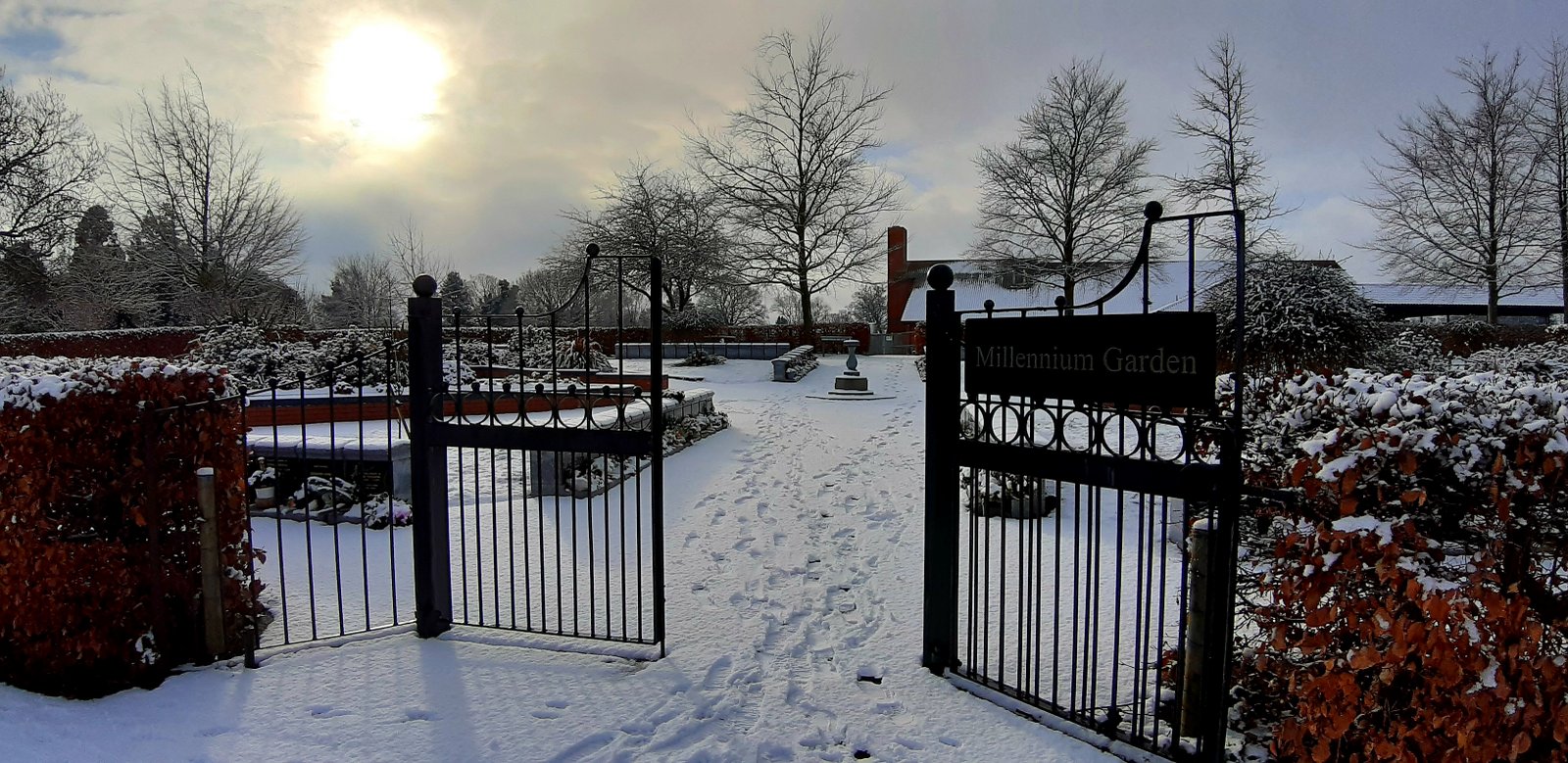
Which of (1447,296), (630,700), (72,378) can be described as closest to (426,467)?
(72,378)

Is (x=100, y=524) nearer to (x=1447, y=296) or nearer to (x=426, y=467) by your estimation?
(x=426, y=467)

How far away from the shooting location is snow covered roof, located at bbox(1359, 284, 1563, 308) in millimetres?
24219

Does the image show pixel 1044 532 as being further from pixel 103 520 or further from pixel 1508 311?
pixel 1508 311

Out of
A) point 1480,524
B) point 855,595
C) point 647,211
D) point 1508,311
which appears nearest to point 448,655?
point 855,595

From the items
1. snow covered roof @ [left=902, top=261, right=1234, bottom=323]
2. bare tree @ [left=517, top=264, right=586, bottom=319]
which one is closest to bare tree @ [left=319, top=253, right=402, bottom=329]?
bare tree @ [left=517, top=264, right=586, bottom=319]

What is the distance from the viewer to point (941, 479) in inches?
142

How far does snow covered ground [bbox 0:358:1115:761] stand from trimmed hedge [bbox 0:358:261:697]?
0.21 metres

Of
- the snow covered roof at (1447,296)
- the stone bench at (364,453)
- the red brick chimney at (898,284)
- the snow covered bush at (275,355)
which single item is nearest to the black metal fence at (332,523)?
the stone bench at (364,453)

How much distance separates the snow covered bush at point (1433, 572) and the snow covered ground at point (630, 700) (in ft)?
3.30

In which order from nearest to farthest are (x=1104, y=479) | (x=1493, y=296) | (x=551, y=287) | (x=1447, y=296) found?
(x=1104, y=479), (x=1493, y=296), (x=1447, y=296), (x=551, y=287)

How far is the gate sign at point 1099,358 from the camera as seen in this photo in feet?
8.89

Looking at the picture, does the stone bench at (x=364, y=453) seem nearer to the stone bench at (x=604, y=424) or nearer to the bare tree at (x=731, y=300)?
the stone bench at (x=604, y=424)

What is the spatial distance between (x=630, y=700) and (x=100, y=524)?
2.66 metres

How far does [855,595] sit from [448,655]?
2.39 meters
